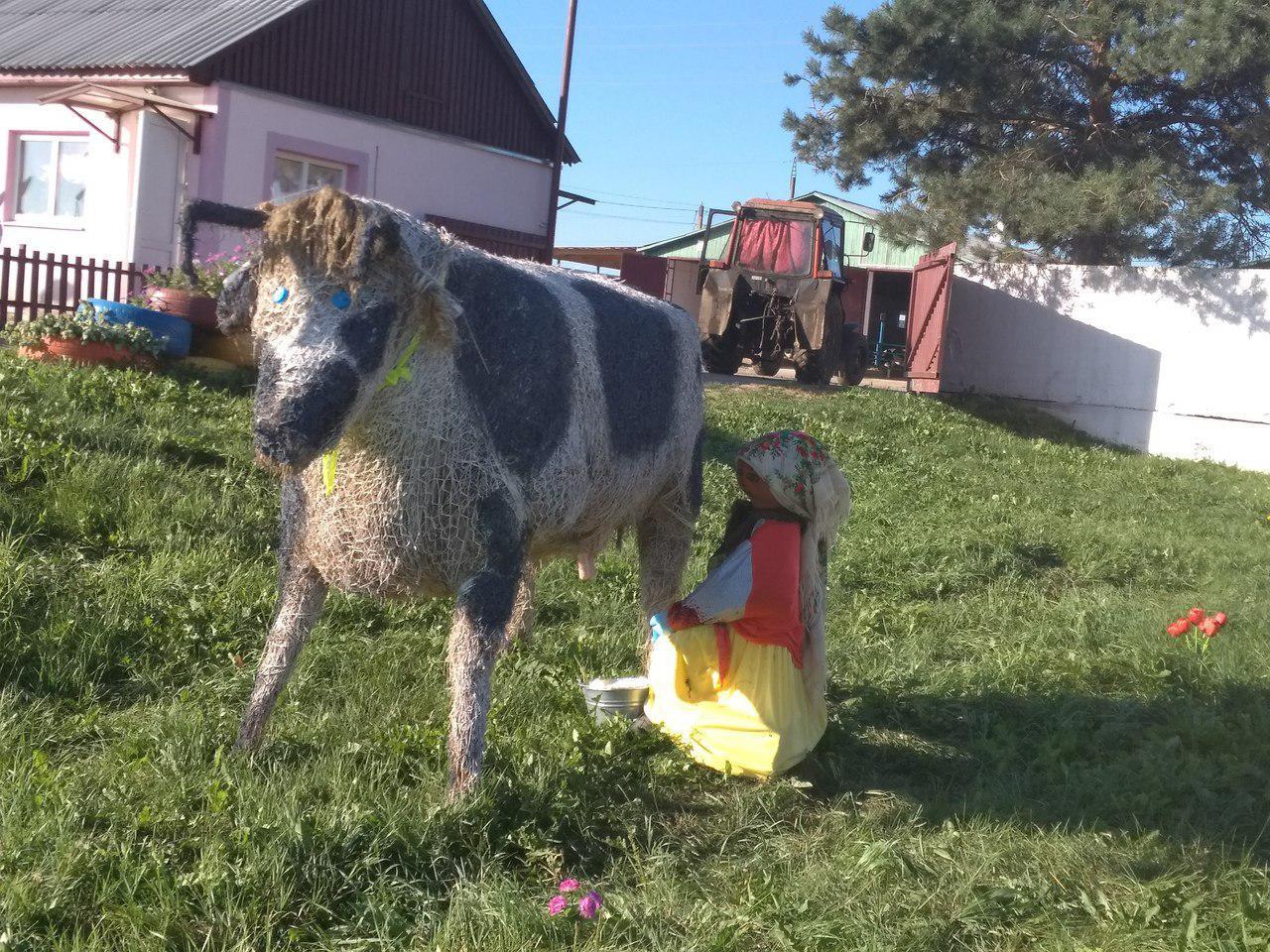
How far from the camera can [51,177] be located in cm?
1455

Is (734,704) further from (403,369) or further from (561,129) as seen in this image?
(561,129)

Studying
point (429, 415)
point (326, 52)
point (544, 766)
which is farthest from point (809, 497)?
point (326, 52)

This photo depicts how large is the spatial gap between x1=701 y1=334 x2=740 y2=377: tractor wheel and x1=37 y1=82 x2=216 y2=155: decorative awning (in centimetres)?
661

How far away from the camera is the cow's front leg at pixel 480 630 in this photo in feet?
11.2

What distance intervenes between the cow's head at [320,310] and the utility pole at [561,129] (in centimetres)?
1462

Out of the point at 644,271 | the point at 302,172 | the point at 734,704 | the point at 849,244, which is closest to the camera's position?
the point at 734,704

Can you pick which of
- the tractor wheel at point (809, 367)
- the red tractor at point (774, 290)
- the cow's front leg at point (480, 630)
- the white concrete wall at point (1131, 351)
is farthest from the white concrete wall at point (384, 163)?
the cow's front leg at point (480, 630)

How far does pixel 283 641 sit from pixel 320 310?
1.26m

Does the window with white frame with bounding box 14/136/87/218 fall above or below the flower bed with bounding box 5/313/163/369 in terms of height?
above

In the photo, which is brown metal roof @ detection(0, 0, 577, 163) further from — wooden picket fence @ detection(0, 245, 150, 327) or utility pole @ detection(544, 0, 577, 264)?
wooden picket fence @ detection(0, 245, 150, 327)

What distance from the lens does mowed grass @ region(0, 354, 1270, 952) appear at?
120 inches

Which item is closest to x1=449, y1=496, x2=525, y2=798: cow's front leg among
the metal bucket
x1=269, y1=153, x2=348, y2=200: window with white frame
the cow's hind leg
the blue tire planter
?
the metal bucket

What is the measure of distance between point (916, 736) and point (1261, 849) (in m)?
1.33

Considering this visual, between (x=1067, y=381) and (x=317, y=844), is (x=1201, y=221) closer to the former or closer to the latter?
(x=1067, y=381)
